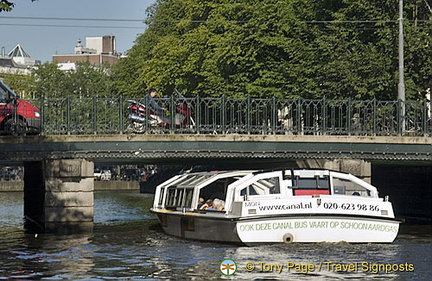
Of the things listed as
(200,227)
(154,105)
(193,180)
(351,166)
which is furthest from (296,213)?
(154,105)

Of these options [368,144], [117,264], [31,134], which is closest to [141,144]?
[31,134]

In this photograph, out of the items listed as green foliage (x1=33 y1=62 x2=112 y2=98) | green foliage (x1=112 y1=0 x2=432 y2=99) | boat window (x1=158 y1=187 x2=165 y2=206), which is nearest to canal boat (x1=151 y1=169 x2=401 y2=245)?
boat window (x1=158 y1=187 x2=165 y2=206)

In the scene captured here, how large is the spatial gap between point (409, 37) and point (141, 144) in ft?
58.3

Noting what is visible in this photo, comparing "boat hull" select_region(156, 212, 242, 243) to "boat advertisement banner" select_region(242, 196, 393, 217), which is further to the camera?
"boat hull" select_region(156, 212, 242, 243)

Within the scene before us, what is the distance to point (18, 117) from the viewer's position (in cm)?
4222

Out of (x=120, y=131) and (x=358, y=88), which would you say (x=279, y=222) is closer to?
(x=120, y=131)

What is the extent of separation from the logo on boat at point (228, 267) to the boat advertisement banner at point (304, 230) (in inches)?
144

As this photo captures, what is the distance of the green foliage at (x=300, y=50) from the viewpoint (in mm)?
54469

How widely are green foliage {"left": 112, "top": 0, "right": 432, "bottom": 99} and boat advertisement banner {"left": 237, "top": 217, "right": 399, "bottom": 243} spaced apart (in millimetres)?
21148

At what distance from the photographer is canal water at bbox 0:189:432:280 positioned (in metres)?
27.2

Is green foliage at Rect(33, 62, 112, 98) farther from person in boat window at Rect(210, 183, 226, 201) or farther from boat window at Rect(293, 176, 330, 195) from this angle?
boat window at Rect(293, 176, 330, 195)

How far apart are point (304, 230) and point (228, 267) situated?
5.52 meters

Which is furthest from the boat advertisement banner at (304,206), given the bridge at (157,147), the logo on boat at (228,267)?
the bridge at (157,147)

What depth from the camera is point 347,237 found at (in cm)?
3312
